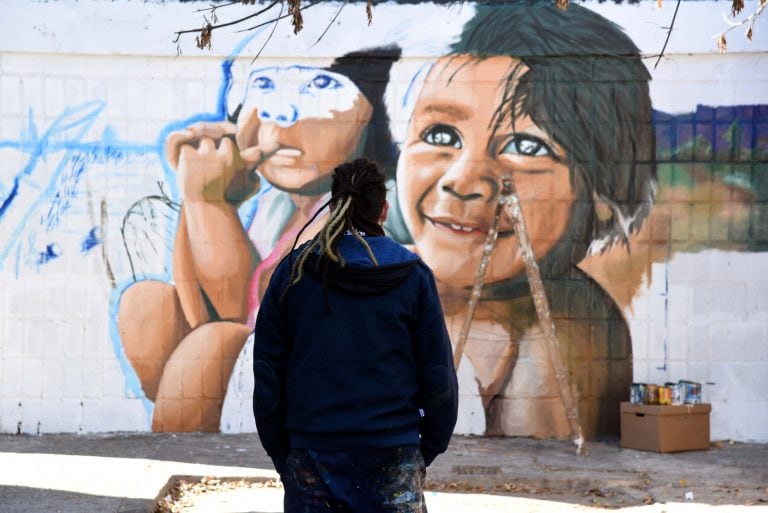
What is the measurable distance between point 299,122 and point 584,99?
2320mm

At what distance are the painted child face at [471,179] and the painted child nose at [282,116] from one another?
3.07 ft

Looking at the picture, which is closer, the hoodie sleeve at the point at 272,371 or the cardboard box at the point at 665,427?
the hoodie sleeve at the point at 272,371

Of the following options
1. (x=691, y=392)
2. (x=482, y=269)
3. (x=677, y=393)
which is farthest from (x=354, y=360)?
(x=691, y=392)

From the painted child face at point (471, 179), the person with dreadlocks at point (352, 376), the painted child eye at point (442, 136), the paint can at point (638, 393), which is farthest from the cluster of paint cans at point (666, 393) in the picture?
the person with dreadlocks at point (352, 376)

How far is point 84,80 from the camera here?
29.9 feet

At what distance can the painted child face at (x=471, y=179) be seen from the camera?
9.12 m

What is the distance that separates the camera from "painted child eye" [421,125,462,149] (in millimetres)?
9141

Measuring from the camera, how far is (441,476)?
7.68 metres

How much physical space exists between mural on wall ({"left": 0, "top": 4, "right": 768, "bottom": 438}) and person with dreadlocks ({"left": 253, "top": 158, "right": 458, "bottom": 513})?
5.32m

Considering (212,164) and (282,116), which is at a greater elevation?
(282,116)

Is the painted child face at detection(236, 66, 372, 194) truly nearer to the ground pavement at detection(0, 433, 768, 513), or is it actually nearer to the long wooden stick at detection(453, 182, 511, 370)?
the long wooden stick at detection(453, 182, 511, 370)

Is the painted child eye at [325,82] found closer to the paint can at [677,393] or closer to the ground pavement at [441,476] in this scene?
the ground pavement at [441,476]

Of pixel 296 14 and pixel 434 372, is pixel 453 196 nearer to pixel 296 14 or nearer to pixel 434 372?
pixel 296 14

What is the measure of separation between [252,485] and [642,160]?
4.08 meters
